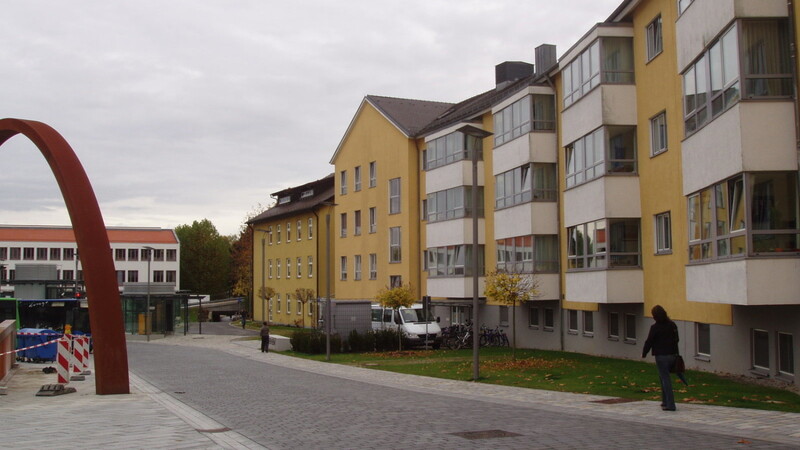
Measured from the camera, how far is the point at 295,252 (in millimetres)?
66438

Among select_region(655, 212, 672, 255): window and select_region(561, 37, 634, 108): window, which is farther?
select_region(561, 37, 634, 108): window

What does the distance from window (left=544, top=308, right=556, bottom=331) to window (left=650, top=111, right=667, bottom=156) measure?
10.5 metres

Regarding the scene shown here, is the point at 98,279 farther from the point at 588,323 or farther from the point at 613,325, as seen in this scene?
the point at 588,323

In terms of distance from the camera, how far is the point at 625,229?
27375 mm

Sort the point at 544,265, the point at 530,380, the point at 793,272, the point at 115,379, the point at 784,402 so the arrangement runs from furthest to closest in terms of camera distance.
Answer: the point at 544,265 → the point at 530,380 → the point at 115,379 → the point at 793,272 → the point at 784,402

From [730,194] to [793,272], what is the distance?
2092 mm

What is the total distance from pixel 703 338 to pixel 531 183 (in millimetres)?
12782

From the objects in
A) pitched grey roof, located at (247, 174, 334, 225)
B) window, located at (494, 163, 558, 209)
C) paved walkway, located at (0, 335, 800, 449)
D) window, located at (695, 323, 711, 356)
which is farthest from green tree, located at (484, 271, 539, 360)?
pitched grey roof, located at (247, 174, 334, 225)

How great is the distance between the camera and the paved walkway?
1138cm

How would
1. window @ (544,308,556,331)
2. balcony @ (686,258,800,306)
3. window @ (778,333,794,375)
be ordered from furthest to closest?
window @ (544,308,556,331) → window @ (778,333,794,375) → balcony @ (686,258,800,306)

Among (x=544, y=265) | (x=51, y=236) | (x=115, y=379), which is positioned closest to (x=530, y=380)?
(x=115, y=379)

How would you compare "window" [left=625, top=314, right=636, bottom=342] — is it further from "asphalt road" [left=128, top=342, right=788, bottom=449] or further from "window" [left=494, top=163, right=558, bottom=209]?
"asphalt road" [left=128, top=342, right=788, bottom=449]

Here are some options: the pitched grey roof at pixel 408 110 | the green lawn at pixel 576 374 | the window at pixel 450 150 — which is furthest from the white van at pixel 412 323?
the pitched grey roof at pixel 408 110

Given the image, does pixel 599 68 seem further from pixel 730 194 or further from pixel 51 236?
pixel 51 236
